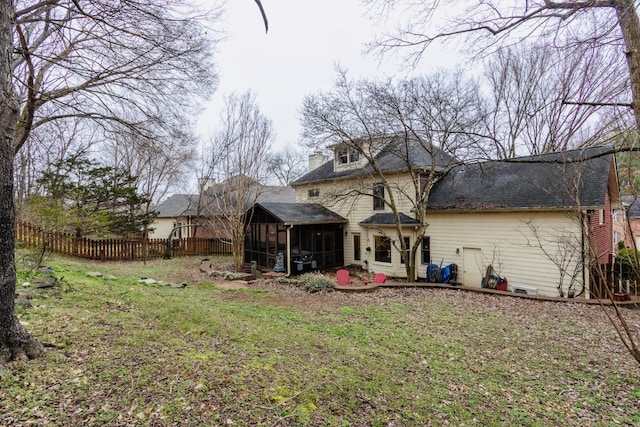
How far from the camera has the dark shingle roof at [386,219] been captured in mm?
13001

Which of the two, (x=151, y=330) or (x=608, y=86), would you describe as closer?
(x=151, y=330)

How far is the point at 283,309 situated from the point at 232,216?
7.38m

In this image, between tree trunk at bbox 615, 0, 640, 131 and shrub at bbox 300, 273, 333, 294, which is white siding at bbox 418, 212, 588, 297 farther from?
tree trunk at bbox 615, 0, 640, 131

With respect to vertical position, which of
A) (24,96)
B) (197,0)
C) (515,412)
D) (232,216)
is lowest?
(515,412)

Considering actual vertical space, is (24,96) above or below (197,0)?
below

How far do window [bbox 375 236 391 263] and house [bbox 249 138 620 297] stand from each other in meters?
0.05

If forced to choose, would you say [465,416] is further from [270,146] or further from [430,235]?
[270,146]

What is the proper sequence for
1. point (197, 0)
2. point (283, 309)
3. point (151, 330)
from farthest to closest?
point (283, 309) < point (197, 0) < point (151, 330)

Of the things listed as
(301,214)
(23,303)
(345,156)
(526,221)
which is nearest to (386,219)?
(301,214)

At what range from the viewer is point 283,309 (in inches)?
295

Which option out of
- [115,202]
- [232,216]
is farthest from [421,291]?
[115,202]

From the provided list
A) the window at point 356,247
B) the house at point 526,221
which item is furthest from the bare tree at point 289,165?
the house at point 526,221

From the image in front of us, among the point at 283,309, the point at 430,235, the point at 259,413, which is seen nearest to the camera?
the point at 259,413

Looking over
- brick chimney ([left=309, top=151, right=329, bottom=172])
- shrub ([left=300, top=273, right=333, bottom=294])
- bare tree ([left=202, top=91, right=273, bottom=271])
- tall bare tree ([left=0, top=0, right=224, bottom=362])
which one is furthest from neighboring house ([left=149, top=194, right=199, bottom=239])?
tall bare tree ([left=0, top=0, right=224, bottom=362])
